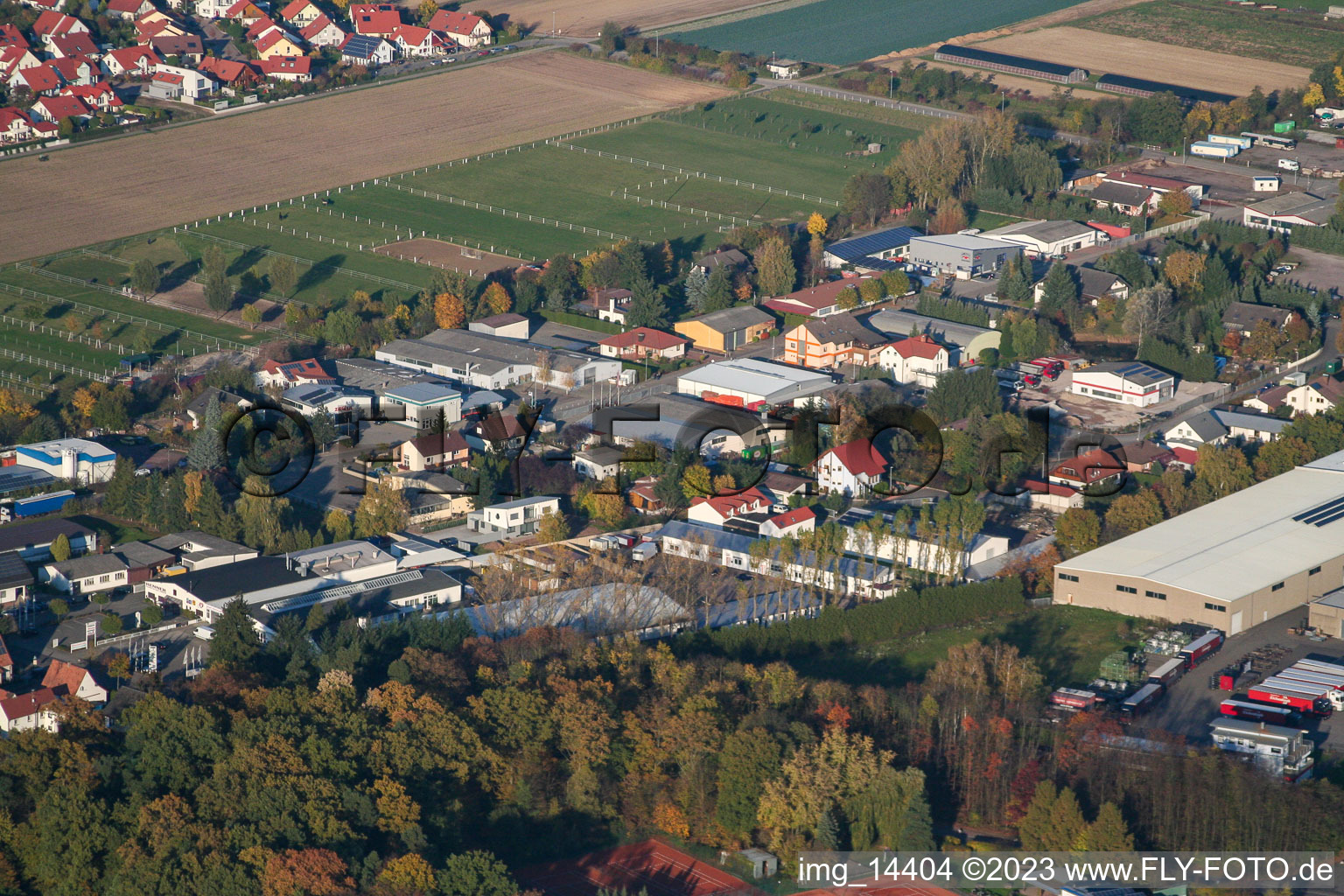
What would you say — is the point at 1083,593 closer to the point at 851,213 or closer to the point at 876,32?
the point at 851,213

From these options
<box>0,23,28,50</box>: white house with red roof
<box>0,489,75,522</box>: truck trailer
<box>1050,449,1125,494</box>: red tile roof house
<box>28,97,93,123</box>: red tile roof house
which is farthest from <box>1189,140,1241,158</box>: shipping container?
<box>0,23,28,50</box>: white house with red roof

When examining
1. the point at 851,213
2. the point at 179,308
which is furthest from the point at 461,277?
the point at 851,213

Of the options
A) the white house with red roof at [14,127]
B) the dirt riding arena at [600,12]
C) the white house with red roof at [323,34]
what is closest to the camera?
the white house with red roof at [14,127]

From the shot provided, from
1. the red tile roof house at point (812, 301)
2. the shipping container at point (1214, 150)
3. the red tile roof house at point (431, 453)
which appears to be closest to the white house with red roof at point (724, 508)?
the red tile roof house at point (431, 453)

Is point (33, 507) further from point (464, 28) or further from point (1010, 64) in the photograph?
point (1010, 64)

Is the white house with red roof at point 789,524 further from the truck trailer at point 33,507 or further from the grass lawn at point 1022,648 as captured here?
the truck trailer at point 33,507

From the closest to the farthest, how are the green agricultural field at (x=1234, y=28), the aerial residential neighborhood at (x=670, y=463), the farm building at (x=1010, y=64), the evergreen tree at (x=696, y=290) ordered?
the aerial residential neighborhood at (x=670, y=463) → the evergreen tree at (x=696, y=290) → the farm building at (x=1010, y=64) → the green agricultural field at (x=1234, y=28)
